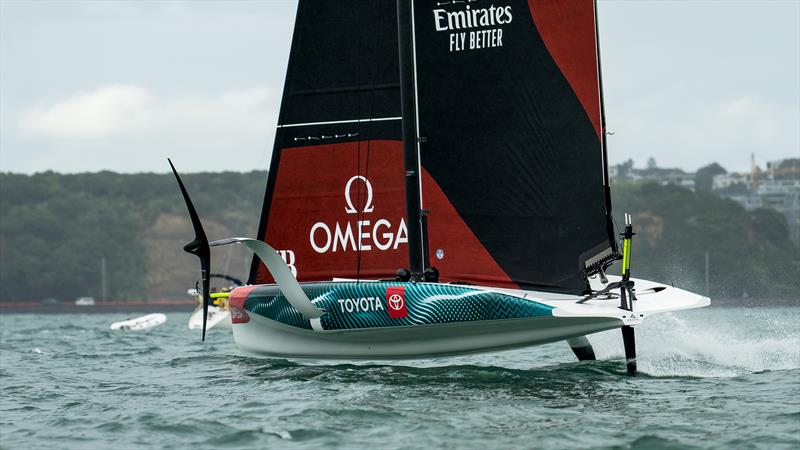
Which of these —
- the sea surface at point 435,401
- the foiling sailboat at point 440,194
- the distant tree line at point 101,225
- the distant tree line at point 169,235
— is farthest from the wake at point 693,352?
the distant tree line at point 101,225

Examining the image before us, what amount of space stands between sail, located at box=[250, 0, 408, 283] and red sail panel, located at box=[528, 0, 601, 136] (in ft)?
6.79

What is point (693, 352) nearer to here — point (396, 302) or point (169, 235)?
point (396, 302)

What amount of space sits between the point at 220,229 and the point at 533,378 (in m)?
104

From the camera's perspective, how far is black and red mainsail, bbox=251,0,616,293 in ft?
46.2

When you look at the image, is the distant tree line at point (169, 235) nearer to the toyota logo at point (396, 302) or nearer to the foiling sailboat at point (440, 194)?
the foiling sailboat at point (440, 194)

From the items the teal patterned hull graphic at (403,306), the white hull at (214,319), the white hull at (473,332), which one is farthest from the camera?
the white hull at (214,319)

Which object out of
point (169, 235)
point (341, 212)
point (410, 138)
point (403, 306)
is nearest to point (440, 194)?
point (410, 138)

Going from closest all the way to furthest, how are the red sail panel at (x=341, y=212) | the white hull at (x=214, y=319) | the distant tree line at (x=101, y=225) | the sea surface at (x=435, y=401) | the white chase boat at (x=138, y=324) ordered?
the sea surface at (x=435, y=401) → the red sail panel at (x=341, y=212) → the white hull at (x=214, y=319) → the white chase boat at (x=138, y=324) → the distant tree line at (x=101, y=225)

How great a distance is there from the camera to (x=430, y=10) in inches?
579

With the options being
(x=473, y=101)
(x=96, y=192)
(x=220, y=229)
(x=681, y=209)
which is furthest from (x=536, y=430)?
(x=96, y=192)

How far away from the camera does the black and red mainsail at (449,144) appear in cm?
1409

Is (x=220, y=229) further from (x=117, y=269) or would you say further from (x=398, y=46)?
(x=398, y=46)

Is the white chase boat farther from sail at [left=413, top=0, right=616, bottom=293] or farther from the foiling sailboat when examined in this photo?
sail at [left=413, top=0, right=616, bottom=293]

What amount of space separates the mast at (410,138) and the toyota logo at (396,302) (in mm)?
842
